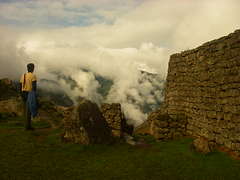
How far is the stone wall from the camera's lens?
12.4m

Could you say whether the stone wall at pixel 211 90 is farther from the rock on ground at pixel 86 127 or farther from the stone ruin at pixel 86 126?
the rock on ground at pixel 86 127

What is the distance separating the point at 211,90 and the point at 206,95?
61cm

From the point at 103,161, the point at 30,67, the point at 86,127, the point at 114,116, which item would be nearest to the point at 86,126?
the point at 86,127

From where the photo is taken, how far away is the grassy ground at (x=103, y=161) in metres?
9.61

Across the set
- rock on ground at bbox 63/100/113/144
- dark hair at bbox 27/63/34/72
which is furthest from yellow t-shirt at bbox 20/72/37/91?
rock on ground at bbox 63/100/113/144

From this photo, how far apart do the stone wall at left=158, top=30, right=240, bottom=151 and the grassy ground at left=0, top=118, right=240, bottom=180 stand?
1426 millimetres

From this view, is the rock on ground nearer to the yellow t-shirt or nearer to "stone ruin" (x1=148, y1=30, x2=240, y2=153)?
the yellow t-shirt

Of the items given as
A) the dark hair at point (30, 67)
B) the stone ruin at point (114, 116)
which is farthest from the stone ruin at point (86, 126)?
the dark hair at point (30, 67)

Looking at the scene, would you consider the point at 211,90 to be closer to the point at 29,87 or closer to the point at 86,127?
the point at 86,127

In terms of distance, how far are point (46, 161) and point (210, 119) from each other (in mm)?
8394

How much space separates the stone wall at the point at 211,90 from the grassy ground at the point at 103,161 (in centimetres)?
143

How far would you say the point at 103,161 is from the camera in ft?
37.7

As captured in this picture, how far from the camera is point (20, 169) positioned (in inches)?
381

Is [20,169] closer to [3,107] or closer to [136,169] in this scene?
[136,169]
